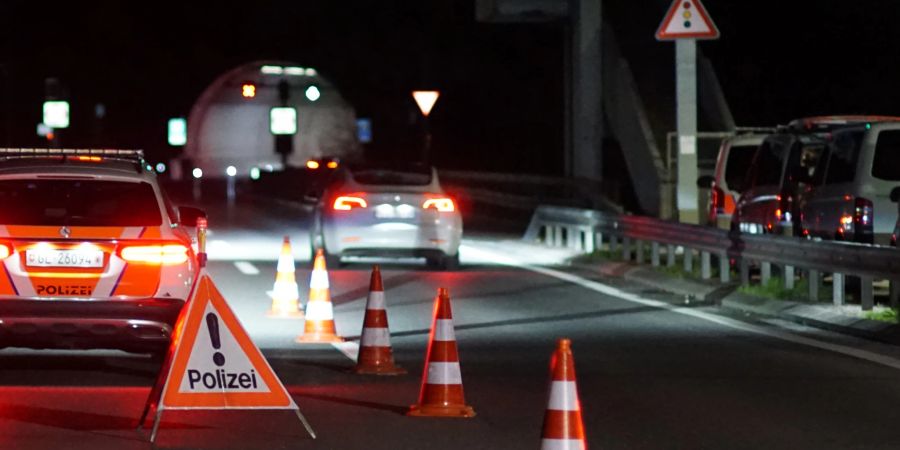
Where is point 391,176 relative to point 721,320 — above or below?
above

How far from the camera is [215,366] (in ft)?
32.8

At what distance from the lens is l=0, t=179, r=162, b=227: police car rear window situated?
12.5 meters

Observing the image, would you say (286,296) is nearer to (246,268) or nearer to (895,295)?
(895,295)

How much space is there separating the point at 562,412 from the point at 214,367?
109 inches

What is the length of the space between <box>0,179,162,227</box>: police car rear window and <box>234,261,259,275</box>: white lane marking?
10630 mm

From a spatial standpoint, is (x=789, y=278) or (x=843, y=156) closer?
(x=843, y=156)

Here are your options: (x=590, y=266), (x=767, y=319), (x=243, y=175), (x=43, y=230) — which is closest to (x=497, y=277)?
(x=590, y=266)

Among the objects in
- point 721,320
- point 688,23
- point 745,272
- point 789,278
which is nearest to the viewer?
point 721,320

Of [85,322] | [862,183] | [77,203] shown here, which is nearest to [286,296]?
[77,203]

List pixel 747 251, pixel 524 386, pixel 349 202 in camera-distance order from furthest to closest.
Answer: pixel 349 202
pixel 747 251
pixel 524 386

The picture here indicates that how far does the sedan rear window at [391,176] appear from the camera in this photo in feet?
81.5

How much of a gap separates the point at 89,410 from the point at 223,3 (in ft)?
314

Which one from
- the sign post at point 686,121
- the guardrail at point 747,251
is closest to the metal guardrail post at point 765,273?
the guardrail at point 747,251

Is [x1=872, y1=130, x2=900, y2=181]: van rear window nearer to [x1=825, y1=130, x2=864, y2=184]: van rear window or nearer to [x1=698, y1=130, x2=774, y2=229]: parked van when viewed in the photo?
[x1=825, y1=130, x2=864, y2=184]: van rear window
